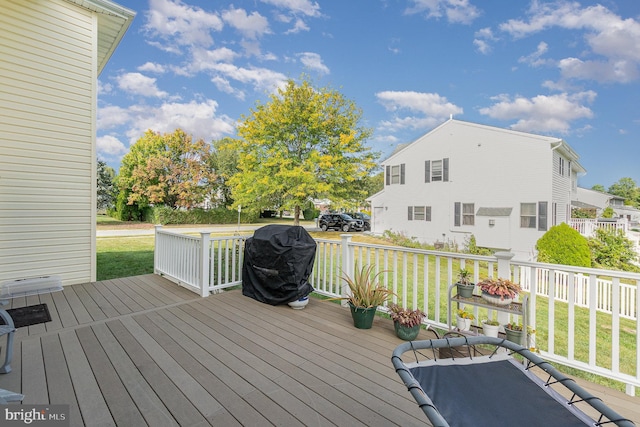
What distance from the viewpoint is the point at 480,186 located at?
11.8 meters

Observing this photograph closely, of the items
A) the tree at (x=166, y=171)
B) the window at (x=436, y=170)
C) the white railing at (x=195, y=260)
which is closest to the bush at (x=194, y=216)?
the tree at (x=166, y=171)

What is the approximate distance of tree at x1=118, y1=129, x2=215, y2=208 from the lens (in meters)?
18.4

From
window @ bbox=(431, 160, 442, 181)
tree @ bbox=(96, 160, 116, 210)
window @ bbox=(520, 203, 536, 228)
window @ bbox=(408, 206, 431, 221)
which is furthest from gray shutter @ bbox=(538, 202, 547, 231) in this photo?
tree @ bbox=(96, 160, 116, 210)

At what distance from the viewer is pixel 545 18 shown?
8898 millimetres

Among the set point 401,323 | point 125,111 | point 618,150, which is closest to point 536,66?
point 618,150

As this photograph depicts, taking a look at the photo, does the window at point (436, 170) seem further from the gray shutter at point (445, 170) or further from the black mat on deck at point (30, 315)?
the black mat on deck at point (30, 315)

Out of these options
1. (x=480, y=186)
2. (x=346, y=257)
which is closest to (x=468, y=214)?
(x=480, y=186)

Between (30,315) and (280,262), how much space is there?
294cm

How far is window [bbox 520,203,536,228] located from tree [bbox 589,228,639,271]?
1.75 metres

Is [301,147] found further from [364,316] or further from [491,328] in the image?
[491,328]

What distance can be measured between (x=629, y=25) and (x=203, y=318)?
1462cm

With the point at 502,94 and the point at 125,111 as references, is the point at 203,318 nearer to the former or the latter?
the point at 502,94

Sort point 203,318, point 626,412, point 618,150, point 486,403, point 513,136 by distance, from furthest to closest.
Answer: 1. point 618,150
2. point 513,136
3. point 203,318
4. point 626,412
5. point 486,403

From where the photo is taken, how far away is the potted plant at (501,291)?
228 centimetres
